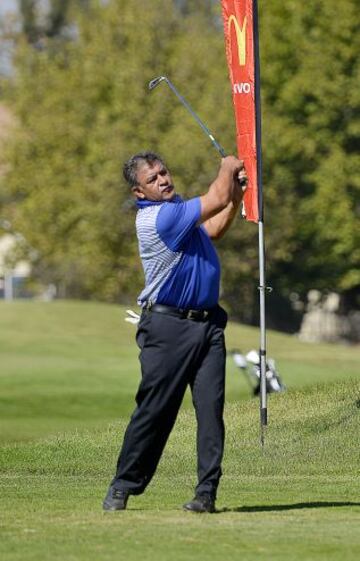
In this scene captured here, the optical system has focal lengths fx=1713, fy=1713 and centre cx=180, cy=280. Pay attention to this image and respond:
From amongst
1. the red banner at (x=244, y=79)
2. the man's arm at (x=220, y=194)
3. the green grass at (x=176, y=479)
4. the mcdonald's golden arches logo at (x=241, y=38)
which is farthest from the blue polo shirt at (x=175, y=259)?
the mcdonald's golden arches logo at (x=241, y=38)

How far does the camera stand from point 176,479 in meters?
13.0

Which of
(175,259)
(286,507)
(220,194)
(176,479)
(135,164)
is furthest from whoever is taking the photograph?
(176,479)

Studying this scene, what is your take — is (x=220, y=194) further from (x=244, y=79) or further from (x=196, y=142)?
(x=196, y=142)

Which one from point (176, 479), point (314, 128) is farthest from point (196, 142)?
point (176, 479)

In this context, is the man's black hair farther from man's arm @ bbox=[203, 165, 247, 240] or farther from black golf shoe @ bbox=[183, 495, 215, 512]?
black golf shoe @ bbox=[183, 495, 215, 512]

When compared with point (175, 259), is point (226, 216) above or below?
above

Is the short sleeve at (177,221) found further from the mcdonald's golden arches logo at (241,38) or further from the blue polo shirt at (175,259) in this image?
the mcdonald's golden arches logo at (241,38)

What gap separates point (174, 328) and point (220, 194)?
830 millimetres

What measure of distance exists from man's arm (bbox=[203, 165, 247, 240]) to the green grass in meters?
1.59

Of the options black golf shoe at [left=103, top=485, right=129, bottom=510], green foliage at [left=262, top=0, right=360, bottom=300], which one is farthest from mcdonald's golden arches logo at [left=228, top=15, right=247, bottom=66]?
green foliage at [left=262, top=0, right=360, bottom=300]

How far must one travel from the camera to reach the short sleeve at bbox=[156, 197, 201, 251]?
9.34 meters

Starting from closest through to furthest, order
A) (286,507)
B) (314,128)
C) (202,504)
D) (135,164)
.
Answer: (202,504) < (135,164) < (286,507) < (314,128)

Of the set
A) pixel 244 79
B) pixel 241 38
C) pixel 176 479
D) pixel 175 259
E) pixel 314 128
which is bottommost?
pixel 176 479

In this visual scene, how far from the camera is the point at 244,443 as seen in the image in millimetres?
15281
